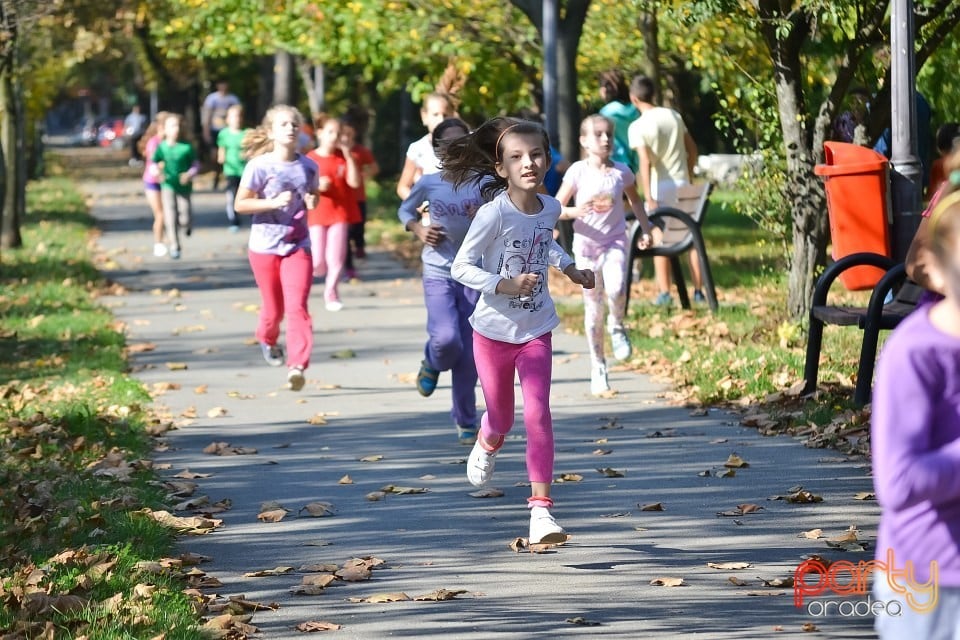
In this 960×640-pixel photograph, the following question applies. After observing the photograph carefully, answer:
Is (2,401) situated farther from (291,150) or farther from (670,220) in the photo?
(670,220)

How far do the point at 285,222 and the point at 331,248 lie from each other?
16.5 feet

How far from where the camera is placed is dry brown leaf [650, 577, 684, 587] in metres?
6.05

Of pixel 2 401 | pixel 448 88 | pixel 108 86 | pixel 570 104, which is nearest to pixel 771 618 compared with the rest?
pixel 448 88

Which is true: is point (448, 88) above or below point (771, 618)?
above

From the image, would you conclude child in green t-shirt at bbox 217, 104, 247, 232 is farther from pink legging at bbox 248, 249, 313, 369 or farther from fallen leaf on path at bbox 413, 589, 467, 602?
fallen leaf on path at bbox 413, 589, 467, 602

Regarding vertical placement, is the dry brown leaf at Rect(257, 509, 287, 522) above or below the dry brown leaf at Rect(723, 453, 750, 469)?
above

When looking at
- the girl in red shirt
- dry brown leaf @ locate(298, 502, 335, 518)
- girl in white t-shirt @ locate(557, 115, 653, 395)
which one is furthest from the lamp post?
the girl in red shirt

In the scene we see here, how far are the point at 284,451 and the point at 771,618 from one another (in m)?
4.27

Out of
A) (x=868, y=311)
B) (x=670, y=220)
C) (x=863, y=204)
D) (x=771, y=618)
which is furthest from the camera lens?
(x=670, y=220)

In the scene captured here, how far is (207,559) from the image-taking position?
6715 millimetres

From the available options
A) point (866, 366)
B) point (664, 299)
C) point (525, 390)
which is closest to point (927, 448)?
point (525, 390)

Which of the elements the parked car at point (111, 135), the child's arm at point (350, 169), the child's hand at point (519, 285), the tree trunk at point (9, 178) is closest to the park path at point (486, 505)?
the child's hand at point (519, 285)

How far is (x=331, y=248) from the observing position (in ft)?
52.2

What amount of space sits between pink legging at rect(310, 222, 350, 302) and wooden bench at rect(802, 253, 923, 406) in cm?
657
